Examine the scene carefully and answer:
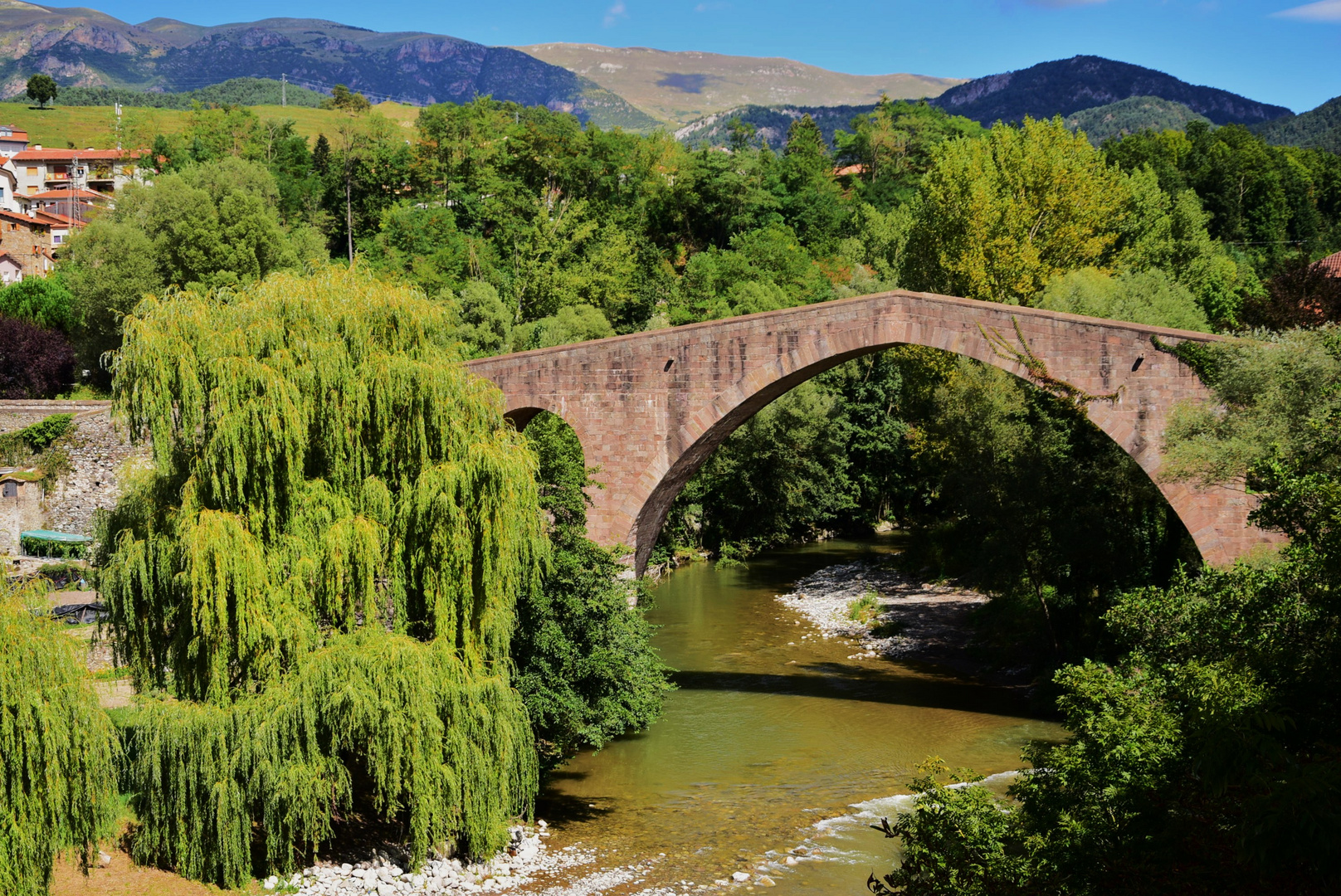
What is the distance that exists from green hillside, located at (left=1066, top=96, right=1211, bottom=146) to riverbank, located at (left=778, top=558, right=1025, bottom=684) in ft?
458

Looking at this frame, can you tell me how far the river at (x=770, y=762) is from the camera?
1402 centimetres

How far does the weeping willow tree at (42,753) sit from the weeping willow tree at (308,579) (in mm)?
1347

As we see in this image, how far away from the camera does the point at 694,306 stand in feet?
140

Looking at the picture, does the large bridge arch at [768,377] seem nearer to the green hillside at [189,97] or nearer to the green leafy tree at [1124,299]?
the green leafy tree at [1124,299]

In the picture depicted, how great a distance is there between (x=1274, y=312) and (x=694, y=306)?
21328 mm

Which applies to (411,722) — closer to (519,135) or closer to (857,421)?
(857,421)

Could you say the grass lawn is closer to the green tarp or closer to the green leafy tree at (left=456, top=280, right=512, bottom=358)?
the green leafy tree at (left=456, top=280, right=512, bottom=358)

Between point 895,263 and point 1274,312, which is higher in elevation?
point 895,263

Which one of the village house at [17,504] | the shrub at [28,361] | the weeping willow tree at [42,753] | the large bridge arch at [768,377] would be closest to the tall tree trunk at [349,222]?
the shrub at [28,361]

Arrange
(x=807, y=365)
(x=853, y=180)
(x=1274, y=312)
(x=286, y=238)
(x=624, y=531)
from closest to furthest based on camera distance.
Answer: (x=807, y=365) < (x=624, y=531) < (x=1274, y=312) < (x=286, y=238) < (x=853, y=180)

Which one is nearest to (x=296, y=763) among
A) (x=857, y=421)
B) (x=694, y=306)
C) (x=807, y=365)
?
(x=807, y=365)

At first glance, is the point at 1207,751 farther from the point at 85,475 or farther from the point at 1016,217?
the point at 85,475

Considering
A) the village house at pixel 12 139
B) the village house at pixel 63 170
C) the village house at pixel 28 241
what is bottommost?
the village house at pixel 28 241

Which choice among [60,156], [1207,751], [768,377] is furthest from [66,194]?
[1207,751]
